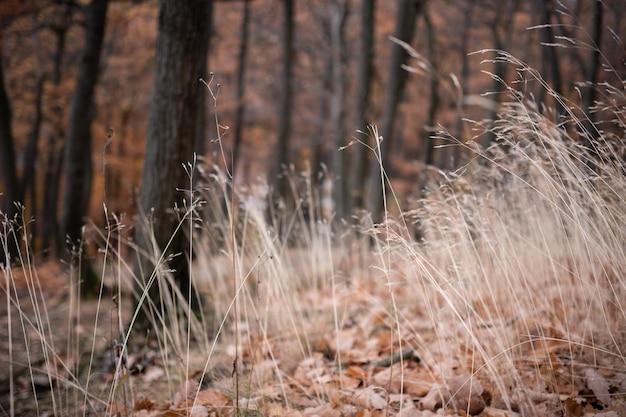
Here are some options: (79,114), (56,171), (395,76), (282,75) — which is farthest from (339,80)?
(56,171)

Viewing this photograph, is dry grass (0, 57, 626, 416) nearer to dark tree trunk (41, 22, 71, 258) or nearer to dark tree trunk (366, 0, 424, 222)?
dark tree trunk (366, 0, 424, 222)

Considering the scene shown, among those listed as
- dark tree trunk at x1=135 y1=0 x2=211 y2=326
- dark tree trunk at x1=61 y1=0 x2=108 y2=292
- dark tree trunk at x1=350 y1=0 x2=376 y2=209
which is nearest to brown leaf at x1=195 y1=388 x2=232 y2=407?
dark tree trunk at x1=135 y1=0 x2=211 y2=326

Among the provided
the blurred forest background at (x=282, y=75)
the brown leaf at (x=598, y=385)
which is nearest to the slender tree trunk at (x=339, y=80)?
the blurred forest background at (x=282, y=75)

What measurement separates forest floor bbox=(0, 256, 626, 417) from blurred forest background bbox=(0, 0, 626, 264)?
4.87 ft

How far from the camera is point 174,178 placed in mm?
3246

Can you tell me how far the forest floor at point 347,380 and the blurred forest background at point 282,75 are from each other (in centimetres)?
149

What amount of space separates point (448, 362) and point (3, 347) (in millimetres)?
3653

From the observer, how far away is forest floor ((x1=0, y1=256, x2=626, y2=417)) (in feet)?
5.36

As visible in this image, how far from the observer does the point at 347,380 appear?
209cm

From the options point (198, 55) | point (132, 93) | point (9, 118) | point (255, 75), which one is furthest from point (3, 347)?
point (255, 75)

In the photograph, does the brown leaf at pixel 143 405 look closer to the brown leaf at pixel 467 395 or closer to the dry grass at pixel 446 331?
the dry grass at pixel 446 331

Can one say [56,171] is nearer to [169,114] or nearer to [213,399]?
[169,114]

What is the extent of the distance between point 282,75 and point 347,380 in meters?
7.72

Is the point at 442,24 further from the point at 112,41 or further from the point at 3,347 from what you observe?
the point at 3,347
